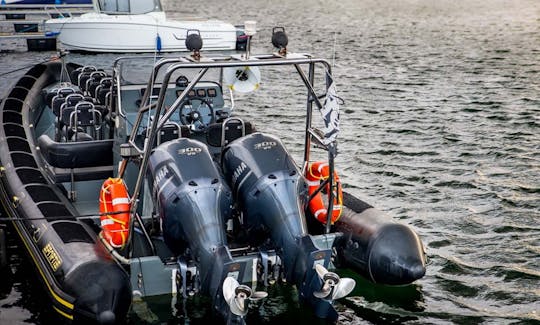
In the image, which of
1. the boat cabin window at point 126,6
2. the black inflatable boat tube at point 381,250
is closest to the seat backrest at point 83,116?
the black inflatable boat tube at point 381,250

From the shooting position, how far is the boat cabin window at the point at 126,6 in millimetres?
27312

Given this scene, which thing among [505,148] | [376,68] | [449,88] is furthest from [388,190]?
[376,68]

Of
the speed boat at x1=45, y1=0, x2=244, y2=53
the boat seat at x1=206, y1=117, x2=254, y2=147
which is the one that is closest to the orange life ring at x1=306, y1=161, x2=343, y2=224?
the boat seat at x1=206, y1=117, x2=254, y2=147

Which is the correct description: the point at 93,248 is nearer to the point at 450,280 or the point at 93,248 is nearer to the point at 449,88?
the point at 450,280

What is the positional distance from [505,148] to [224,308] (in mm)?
9845

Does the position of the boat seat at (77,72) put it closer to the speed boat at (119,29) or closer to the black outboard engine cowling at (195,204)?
the black outboard engine cowling at (195,204)

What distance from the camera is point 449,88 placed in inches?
837

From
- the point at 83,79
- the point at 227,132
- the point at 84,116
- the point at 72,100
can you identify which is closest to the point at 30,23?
the point at 83,79

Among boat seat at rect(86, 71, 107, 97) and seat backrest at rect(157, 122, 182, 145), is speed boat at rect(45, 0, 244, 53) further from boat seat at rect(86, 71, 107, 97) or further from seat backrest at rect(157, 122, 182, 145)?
seat backrest at rect(157, 122, 182, 145)

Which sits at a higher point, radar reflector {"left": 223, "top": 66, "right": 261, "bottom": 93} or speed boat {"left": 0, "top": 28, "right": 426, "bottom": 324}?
radar reflector {"left": 223, "top": 66, "right": 261, "bottom": 93}

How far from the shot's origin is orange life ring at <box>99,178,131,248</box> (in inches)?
297

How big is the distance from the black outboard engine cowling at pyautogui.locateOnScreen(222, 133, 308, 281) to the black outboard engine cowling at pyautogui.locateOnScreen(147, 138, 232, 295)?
0.24 metres

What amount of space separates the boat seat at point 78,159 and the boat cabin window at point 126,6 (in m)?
18.1

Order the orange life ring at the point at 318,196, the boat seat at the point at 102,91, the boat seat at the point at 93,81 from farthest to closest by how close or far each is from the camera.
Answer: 1. the boat seat at the point at 93,81
2. the boat seat at the point at 102,91
3. the orange life ring at the point at 318,196
